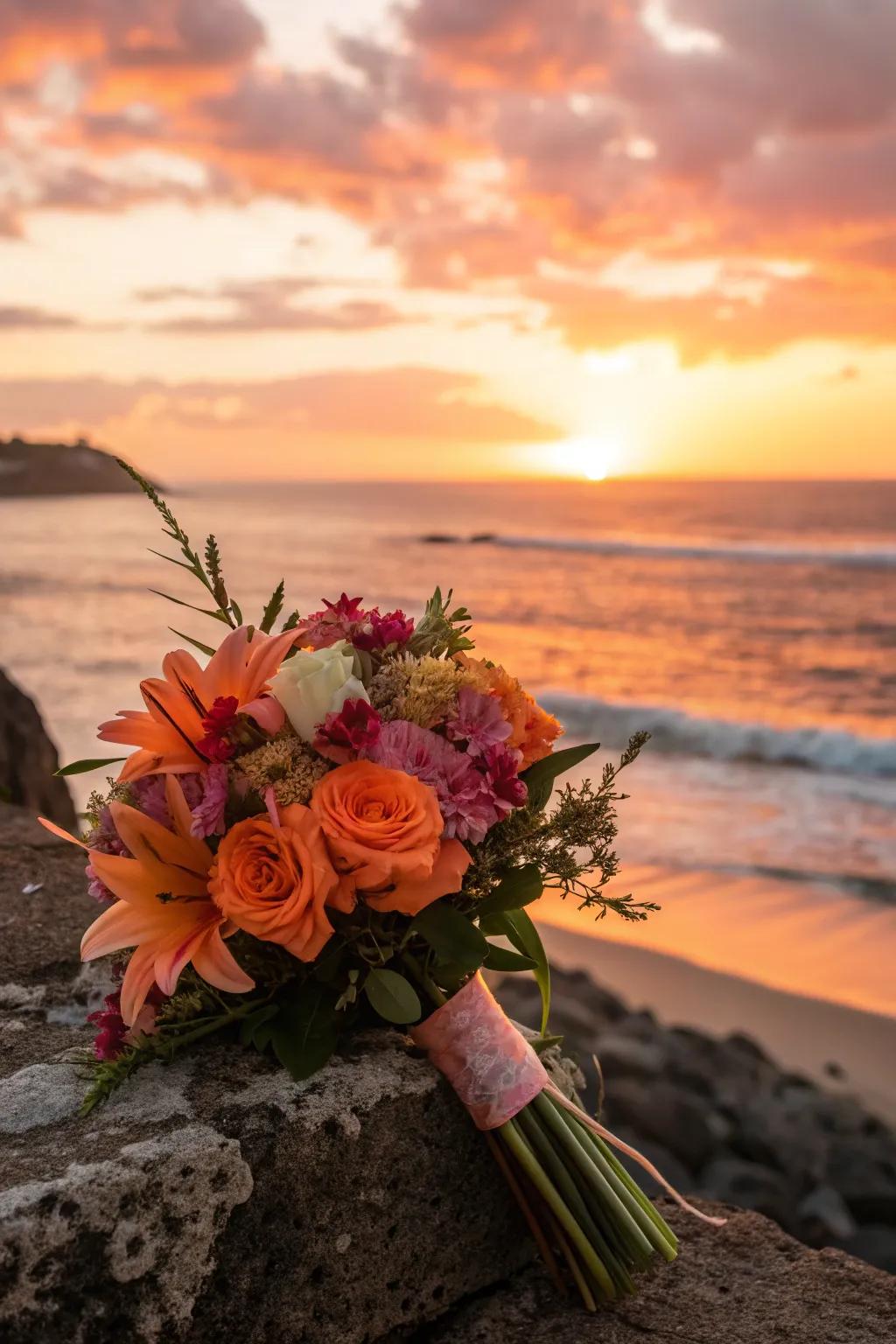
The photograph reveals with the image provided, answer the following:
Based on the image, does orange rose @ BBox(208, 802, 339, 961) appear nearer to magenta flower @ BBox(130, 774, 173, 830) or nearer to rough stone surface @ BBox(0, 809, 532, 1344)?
magenta flower @ BBox(130, 774, 173, 830)

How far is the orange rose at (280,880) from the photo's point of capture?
71.6 inches

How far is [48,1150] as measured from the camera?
180cm

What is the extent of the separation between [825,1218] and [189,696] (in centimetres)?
366

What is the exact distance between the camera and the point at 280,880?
1847 millimetres

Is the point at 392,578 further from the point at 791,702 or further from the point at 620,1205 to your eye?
the point at 620,1205

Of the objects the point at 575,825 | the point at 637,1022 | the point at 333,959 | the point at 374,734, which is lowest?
the point at 637,1022

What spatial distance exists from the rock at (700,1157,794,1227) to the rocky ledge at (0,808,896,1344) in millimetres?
2168

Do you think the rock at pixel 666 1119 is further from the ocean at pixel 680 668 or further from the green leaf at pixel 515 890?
the green leaf at pixel 515 890

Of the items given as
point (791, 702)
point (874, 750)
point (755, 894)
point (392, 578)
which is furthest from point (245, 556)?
point (755, 894)

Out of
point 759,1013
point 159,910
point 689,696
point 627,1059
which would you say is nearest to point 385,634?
point 159,910

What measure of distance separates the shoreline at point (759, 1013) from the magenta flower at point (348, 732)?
174 inches

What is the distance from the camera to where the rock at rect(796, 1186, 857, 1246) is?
434 cm

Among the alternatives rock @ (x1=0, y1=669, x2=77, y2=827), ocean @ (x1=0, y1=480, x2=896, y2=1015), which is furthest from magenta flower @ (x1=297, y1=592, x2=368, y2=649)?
ocean @ (x1=0, y1=480, x2=896, y2=1015)

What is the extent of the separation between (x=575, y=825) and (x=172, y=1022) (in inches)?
31.1
